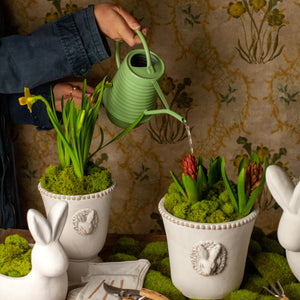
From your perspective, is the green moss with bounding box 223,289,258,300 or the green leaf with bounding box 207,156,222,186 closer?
the green moss with bounding box 223,289,258,300

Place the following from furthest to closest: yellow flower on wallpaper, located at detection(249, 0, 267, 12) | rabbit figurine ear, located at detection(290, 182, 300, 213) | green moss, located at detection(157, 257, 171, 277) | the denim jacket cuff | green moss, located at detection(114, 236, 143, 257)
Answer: yellow flower on wallpaper, located at detection(249, 0, 267, 12) → the denim jacket cuff → green moss, located at detection(114, 236, 143, 257) → green moss, located at detection(157, 257, 171, 277) → rabbit figurine ear, located at detection(290, 182, 300, 213)

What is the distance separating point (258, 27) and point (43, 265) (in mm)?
1307

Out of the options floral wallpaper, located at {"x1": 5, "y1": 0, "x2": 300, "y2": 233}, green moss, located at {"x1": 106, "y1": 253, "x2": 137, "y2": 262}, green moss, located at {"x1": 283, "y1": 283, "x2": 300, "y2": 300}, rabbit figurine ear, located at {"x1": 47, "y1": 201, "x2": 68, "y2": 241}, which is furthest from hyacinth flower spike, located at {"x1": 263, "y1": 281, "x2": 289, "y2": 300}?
floral wallpaper, located at {"x1": 5, "y1": 0, "x2": 300, "y2": 233}

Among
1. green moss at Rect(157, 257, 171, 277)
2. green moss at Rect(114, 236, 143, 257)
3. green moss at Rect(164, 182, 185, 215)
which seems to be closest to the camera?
green moss at Rect(164, 182, 185, 215)

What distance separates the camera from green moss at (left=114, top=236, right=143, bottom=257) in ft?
3.58

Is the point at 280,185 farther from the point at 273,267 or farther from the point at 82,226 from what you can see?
the point at 82,226

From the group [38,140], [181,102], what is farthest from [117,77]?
[38,140]

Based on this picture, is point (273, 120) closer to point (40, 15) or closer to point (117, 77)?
point (117, 77)

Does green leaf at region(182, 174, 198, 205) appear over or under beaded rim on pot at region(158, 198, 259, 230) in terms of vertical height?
over

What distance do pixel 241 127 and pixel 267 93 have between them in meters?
0.18

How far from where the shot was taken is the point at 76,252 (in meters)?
0.97

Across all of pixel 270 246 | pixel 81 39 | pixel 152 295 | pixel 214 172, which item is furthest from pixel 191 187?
pixel 81 39

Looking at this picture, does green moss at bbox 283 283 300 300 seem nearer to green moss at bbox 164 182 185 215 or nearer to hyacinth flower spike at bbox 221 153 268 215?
hyacinth flower spike at bbox 221 153 268 215

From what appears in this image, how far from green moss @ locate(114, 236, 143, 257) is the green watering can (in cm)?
35
